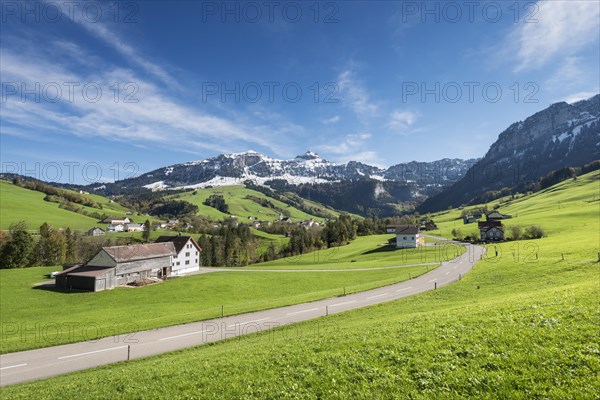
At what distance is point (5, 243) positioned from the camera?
86625mm

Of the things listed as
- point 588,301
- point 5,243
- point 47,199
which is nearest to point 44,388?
point 588,301

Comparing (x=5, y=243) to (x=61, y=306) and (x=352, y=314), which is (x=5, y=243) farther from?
(x=352, y=314)

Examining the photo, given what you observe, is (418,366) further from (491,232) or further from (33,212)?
(33,212)

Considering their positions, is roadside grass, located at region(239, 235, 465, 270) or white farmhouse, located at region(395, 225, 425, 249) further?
white farmhouse, located at region(395, 225, 425, 249)

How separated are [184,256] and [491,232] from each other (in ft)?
369

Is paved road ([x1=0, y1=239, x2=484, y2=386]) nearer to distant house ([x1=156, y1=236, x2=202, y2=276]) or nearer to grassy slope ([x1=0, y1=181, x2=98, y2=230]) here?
distant house ([x1=156, y1=236, x2=202, y2=276])

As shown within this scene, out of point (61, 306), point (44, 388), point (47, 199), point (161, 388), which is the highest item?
point (47, 199)

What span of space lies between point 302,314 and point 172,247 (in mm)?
63234

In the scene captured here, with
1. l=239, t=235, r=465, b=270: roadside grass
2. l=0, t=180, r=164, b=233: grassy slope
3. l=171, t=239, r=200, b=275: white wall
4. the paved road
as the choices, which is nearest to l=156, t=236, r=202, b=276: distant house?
l=171, t=239, r=200, b=275: white wall

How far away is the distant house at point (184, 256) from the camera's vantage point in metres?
88.7

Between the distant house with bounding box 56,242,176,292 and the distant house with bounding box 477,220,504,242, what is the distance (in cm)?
11391

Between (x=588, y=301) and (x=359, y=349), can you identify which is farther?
(x=588, y=301)

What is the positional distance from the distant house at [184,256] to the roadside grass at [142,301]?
20475 millimetres

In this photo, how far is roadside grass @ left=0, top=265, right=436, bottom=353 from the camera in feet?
116
